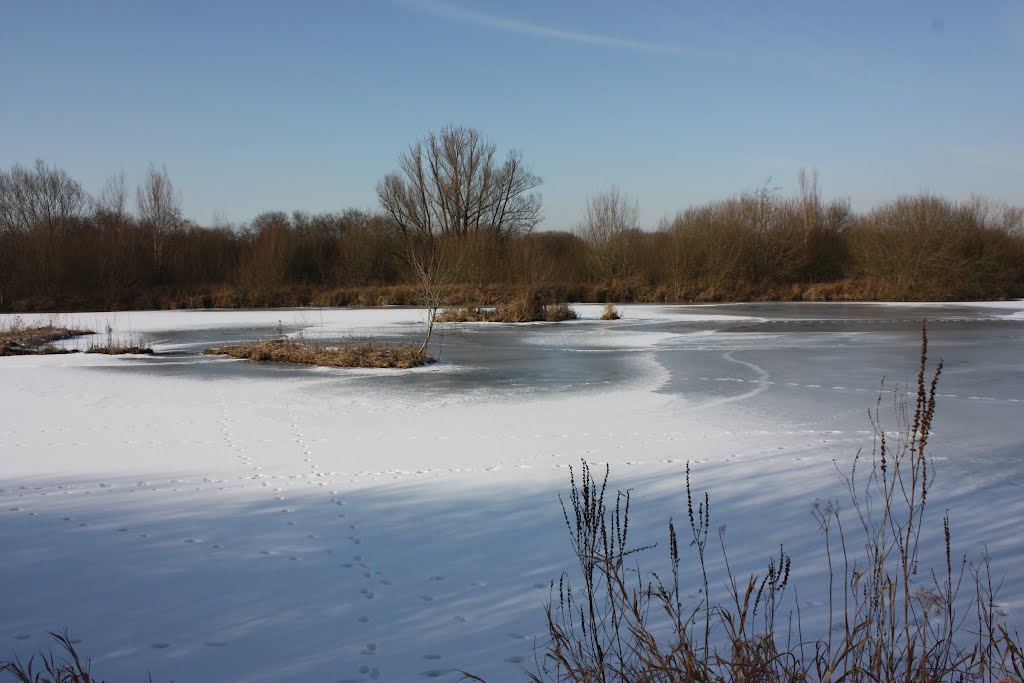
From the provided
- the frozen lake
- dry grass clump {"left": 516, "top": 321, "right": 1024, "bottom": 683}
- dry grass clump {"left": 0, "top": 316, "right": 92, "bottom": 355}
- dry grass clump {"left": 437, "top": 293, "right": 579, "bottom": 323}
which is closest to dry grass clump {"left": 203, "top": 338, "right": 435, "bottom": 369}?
the frozen lake

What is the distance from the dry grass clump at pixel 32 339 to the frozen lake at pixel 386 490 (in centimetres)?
385

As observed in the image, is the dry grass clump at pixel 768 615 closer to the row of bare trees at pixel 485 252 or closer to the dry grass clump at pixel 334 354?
the dry grass clump at pixel 334 354

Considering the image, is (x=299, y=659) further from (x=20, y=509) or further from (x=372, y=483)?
(x=20, y=509)

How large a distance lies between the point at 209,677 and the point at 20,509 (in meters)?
2.71

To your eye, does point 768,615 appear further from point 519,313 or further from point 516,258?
point 516,258

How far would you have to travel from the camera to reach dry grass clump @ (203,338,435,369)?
40.4 ft

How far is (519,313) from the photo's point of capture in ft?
72.2

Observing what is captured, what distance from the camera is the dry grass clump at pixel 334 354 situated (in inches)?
485

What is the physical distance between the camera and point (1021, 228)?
36.7 metres

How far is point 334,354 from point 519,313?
32.3 feet

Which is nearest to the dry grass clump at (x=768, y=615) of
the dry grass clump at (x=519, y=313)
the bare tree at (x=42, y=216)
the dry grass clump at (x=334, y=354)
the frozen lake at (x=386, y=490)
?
the frozen lake at (x=386, y=490)

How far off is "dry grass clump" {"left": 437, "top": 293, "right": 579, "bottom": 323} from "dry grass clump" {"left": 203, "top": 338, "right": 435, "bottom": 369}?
868 centimetres

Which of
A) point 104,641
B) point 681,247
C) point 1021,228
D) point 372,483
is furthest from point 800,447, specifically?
point 1021,228

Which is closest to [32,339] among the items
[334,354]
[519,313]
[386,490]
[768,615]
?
[334,354]
